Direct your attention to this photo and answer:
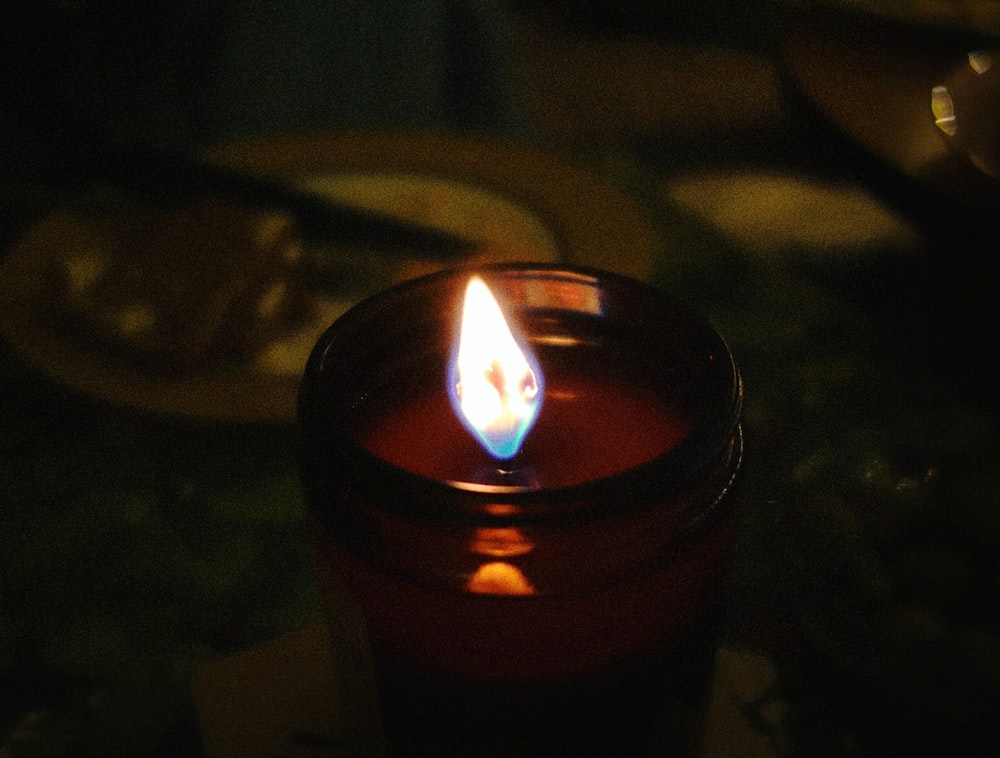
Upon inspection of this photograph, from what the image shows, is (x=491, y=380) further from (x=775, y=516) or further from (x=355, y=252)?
(x=355, y=252)

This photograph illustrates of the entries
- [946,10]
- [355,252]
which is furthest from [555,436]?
[946,10]

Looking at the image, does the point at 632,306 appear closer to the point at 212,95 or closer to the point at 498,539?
the point at 498,539

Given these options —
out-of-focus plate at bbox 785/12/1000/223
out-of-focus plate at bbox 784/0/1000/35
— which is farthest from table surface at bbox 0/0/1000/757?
out-of-focus plate at bbox 784/0/1000/35

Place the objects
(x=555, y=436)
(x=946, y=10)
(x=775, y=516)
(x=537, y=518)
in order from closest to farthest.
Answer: (x=537, y=518) < (x=555, y=436) < (x=775, y=516) < (x=946, y=10)

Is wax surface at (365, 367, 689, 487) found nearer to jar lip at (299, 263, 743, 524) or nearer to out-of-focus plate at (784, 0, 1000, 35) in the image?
jar lip at (299, 263, 743, 524)

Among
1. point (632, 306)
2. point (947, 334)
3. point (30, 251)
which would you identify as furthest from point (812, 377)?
point (30, 251)

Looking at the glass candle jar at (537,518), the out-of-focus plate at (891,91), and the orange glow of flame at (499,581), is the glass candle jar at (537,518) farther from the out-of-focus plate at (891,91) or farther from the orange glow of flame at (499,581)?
the out-of-focus plate at (891,91)

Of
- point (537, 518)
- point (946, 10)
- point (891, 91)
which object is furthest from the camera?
point (946, 10)
